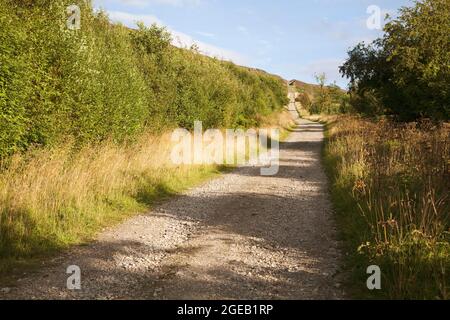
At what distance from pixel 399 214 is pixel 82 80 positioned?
8783 millimetres

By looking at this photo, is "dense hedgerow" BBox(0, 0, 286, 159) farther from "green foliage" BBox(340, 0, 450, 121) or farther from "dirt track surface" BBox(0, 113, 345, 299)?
"green foliage" BBox(340, 0, 450, 121)

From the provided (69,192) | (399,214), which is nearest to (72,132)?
(69,192)

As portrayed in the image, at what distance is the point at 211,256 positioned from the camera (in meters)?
6.16

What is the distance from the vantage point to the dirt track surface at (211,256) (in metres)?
4.96

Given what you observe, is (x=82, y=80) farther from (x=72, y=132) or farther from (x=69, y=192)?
(x=69, y=192)

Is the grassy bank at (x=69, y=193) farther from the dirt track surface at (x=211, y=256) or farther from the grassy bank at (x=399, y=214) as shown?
the grassy bank at (x=399, y=214)

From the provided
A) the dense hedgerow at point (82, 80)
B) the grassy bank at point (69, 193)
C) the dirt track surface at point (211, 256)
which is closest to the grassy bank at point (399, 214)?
the dirt track surface at point (211, 256)

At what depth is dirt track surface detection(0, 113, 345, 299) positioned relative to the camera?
16.3 ft

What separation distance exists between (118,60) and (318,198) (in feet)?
27.8

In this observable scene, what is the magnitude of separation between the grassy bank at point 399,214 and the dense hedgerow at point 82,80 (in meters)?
7.17

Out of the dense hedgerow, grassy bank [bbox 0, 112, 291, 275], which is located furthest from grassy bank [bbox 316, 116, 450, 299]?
the dense hedgerow

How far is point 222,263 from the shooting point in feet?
19.2

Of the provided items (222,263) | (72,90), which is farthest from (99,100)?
(222,263)
